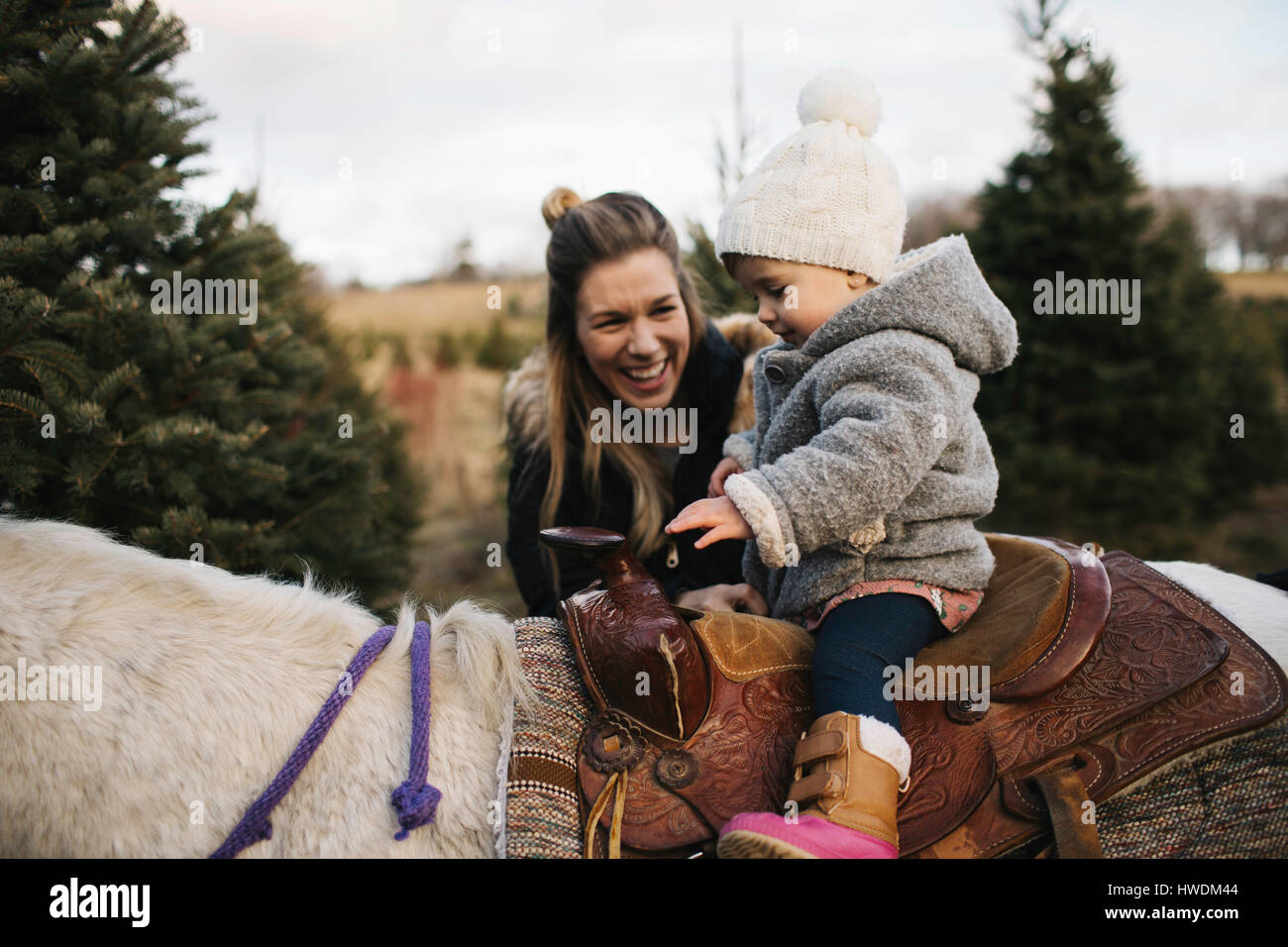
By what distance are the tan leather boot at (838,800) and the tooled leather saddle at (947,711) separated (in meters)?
0.09

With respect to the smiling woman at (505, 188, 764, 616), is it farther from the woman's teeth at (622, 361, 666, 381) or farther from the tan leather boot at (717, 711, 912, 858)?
the tan leather boot at (717, 711, 912, 858)

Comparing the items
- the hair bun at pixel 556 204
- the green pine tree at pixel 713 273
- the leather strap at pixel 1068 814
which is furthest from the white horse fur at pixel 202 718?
the green pine tree at pixel 713 273

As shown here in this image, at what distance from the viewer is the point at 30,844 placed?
132 centimetres

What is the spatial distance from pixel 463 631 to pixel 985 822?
1.07 m

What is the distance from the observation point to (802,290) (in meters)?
1.93

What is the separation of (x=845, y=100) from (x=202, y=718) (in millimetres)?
1967

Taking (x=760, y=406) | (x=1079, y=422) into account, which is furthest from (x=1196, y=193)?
(x=760, y=406)

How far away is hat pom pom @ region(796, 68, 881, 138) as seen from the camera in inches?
78.5

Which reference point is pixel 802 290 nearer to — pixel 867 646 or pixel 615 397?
pixel 867 646

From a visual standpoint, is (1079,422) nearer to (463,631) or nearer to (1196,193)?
(463,631)

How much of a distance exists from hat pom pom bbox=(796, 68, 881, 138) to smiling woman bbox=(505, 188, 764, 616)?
3.05ft

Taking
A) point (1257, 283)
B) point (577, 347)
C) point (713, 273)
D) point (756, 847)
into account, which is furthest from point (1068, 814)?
point (1257, 283)

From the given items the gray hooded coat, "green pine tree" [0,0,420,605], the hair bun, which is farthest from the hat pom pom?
"green pine tree" [0,0,420,605]

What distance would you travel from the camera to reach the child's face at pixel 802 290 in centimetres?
193
